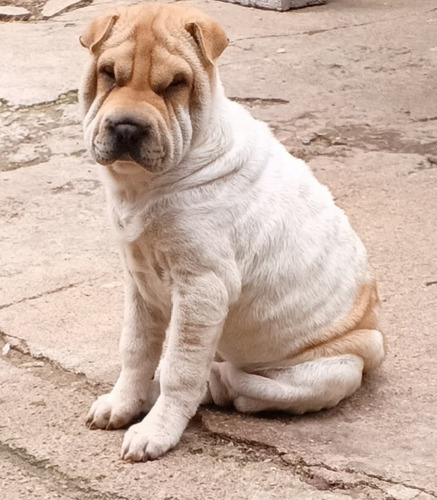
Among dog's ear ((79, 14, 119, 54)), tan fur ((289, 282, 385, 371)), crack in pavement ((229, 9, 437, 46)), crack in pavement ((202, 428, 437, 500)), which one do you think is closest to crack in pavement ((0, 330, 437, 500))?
crack in pavement ((202, 428, 437, 500))

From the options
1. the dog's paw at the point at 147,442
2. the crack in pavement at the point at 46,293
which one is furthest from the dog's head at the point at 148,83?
the crack in pavement at the point at 46,293

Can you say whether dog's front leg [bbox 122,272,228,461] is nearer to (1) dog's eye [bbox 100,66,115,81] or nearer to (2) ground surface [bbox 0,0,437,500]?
(2) ground surface [bbox 0,0,437,500]

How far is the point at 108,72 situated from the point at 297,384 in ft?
3.63

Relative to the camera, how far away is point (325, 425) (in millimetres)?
3355

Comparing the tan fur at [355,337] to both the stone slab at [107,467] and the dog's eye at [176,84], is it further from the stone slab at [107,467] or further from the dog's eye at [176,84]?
the dog's eye at [176,84]

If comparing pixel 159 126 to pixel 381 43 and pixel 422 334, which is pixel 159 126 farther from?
pixel 381 43

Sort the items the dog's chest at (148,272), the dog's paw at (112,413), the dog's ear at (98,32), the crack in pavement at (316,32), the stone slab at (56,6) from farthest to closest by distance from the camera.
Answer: the stone slab at (56,6), the crack in pavement at (316,32), the dog's paw at (112,413), the dog's chest at (148,272), the dog's ear at (98,32)

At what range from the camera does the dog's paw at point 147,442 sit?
3078mm

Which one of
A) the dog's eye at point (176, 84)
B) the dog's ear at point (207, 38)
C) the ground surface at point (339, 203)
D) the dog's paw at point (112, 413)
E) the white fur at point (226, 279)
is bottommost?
the ground surface at point (339, 203)

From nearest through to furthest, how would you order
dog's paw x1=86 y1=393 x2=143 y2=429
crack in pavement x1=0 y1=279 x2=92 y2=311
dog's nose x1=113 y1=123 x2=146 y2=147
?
1. dog's nose x1=113 y1=123 x2=146 y2=147
2. dog's paw x1=86 y1=393 x2=143 y2=429
3. crack in pavement x1=0 y1=279 x2=92 y2=311

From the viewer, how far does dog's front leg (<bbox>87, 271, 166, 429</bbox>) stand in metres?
3.30

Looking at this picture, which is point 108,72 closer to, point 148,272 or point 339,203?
point 148,272

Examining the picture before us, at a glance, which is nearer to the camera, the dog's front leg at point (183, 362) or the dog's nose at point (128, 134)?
the dog's nose at point (128, 134)

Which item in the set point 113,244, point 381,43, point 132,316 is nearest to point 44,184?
point 113,244
